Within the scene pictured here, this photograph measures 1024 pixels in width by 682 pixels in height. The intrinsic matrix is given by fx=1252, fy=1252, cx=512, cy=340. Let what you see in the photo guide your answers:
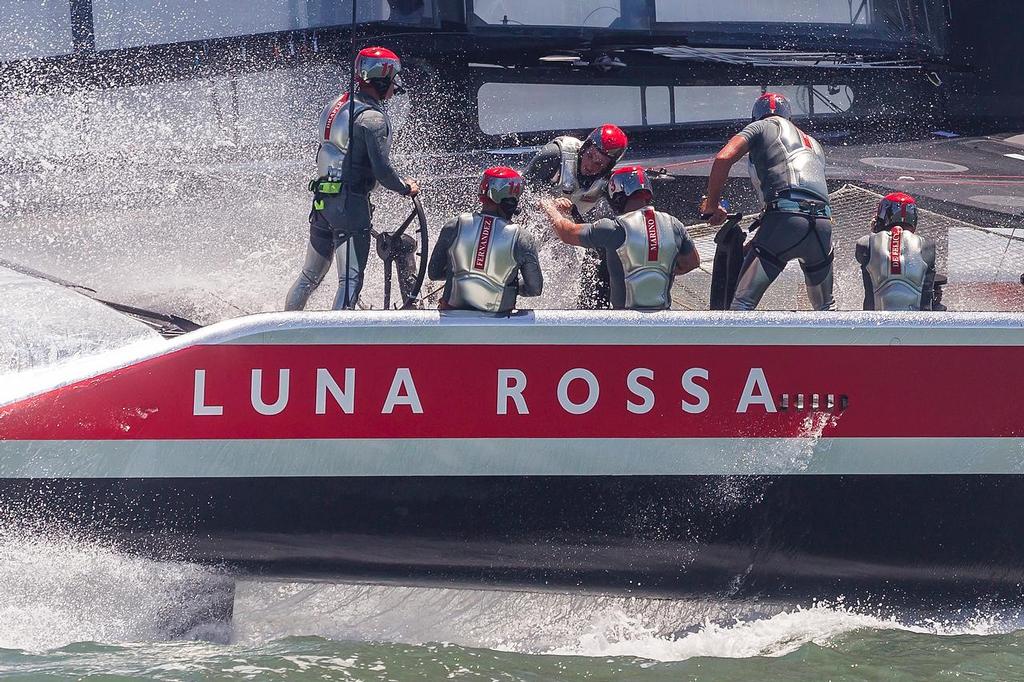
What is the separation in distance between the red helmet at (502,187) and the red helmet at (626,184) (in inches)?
15.8

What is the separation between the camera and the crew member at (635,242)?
4.40m

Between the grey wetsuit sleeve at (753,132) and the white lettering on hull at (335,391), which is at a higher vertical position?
the grey wetsuit sleeve at (753,132)

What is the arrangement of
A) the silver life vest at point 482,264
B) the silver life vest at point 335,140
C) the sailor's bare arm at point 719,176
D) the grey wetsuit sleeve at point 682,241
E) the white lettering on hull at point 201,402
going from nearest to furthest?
the white lettering on hull at point 201,402 < the silver life vest at point 482,264 < the grey wetsuit sleeve at point 682,241 < the sailor's bare arm at point 719,176 < the silver life vest at point 335,140

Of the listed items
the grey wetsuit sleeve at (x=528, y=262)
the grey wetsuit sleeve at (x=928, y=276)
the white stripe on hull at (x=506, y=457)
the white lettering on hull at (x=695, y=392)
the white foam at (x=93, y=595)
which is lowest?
the white foam at (x=93, y=595)

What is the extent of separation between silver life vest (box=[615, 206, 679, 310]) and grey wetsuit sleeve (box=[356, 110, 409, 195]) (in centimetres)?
94

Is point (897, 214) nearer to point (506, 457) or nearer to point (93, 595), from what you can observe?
point (506, 457)

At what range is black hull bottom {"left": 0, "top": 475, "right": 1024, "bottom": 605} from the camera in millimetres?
4117

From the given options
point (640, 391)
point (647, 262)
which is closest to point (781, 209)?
point (647, 262)

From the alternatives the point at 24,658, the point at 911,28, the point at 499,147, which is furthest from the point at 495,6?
the point at 24,658

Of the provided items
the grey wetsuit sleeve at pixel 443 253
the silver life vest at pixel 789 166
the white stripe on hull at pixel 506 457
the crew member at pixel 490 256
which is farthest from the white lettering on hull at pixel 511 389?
the silver life vest at pixel 789 166

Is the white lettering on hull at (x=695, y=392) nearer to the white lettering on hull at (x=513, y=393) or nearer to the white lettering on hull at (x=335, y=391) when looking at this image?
the white lettering on hull at (x=513, y=393)

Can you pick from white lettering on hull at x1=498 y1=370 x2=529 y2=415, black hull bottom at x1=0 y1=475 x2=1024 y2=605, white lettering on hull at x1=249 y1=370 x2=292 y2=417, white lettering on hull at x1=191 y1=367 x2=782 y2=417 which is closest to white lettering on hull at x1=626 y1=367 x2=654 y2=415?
white lettering on hull at x1=191 y1=367 x2=782 y2=417

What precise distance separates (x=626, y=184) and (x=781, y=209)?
0.67 metres

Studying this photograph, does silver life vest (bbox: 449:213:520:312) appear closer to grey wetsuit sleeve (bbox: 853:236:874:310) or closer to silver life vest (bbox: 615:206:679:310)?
silver life vest (bbox: 615:206:679:310)
